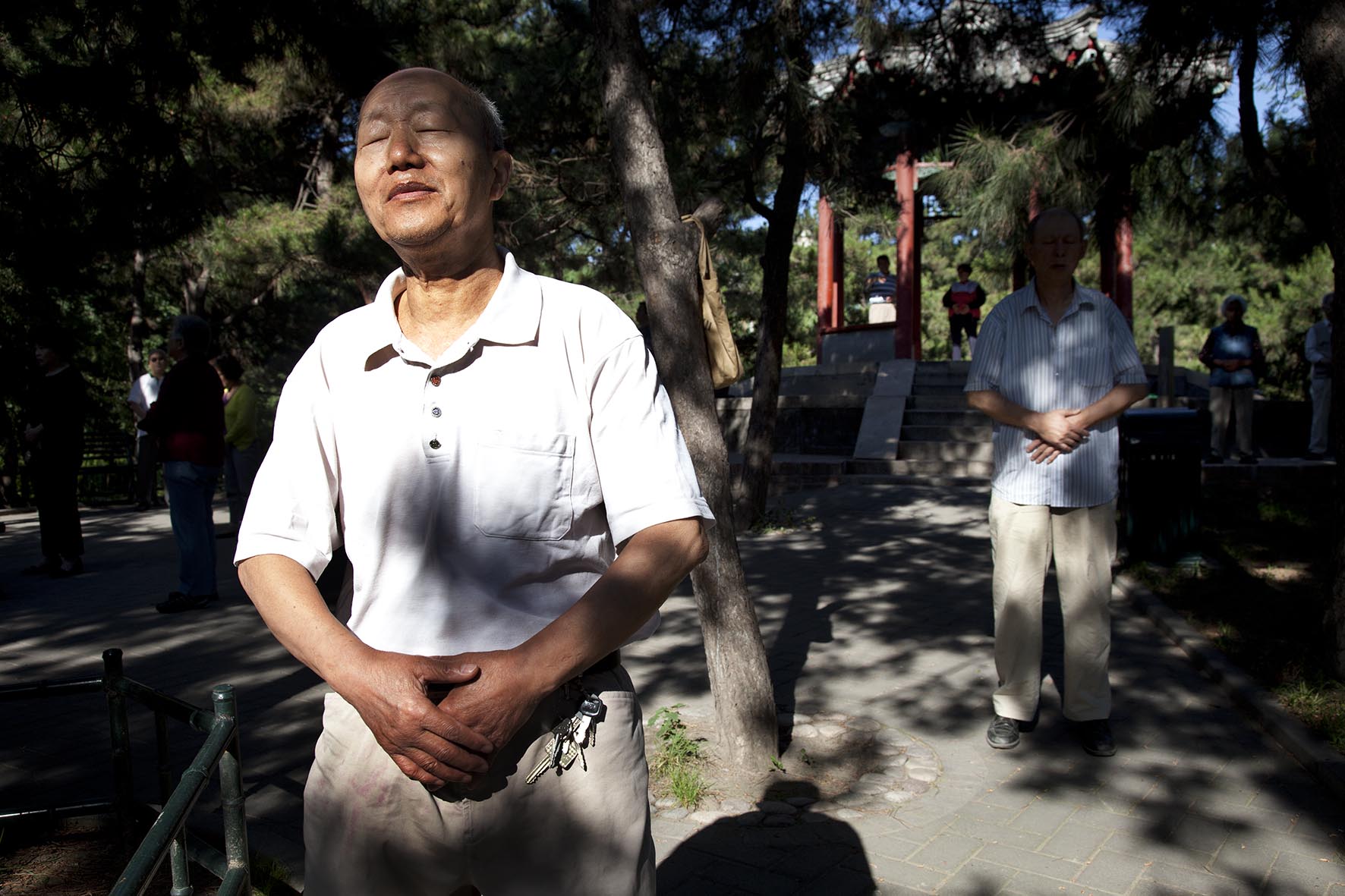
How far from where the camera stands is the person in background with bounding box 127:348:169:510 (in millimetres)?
12492

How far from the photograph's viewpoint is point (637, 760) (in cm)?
172

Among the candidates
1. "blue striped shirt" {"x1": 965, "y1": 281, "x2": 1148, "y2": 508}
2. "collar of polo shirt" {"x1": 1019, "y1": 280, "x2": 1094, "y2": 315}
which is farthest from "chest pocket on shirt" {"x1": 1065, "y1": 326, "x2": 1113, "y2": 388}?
"collar of polo shirt" {"x1": 1019, "y1": 280, "x2": 1094, "y2": 315}

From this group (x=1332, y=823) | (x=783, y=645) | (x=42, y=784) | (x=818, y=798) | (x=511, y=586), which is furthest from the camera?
(x=783, y=645)

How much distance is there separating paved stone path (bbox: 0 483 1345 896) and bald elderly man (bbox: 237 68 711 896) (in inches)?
71.5

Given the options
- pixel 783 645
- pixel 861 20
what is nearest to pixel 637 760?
pixel 783 645

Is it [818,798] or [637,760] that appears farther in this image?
[818,798]

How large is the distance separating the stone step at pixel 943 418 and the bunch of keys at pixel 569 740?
14.4 m

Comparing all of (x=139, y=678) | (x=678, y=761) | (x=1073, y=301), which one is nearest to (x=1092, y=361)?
(x=1073, y=301)

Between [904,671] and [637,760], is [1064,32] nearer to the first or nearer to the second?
[904,671]

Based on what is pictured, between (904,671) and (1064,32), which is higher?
(1064,32)

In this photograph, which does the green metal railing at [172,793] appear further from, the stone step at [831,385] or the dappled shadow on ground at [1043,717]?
the stone step at [831,385]

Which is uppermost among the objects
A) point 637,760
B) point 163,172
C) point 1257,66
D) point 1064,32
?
point 1064,32

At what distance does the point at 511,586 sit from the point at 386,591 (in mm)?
203

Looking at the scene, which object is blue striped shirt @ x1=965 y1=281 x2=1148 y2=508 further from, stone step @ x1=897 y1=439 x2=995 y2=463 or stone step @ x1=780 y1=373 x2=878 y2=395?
stone step @ x1=780 y1=373 x2=878 y2=395
